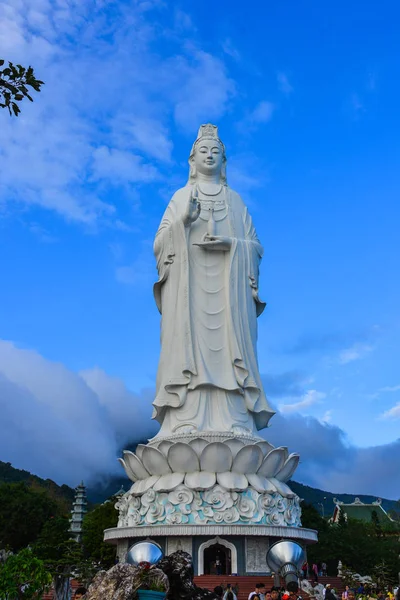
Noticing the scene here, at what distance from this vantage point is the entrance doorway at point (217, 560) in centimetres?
1248

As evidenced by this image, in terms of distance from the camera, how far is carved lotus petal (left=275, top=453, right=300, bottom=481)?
14.0m

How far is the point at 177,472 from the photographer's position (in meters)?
13.3

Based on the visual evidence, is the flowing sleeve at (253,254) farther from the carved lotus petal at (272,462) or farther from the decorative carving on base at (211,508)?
the decorative carving on base at (211,508)

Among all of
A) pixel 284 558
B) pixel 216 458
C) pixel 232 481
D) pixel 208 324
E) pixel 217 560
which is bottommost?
pixel 284 558

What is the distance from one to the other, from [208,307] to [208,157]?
4220 mm

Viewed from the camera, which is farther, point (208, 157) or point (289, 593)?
point (208, 157)

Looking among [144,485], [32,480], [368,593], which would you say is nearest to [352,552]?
[368,593]

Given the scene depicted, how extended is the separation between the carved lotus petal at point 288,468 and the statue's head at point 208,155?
767 cm

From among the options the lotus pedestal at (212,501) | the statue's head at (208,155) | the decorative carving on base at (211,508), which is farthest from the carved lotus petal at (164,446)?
the statue's head at (208,155)

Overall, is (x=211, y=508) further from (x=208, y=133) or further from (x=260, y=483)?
(x=208, y=133)

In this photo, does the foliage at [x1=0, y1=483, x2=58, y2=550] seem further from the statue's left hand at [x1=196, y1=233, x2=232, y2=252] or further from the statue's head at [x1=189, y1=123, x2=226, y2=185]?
the statue's head at [x1=189, y1=123, x2=226, y2=185]

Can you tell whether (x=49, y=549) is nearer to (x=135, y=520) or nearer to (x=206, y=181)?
(x=135, y=520)

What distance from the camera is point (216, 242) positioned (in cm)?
1575

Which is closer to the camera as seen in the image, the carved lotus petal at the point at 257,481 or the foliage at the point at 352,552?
the carved lotus petal at the point at 257,481
